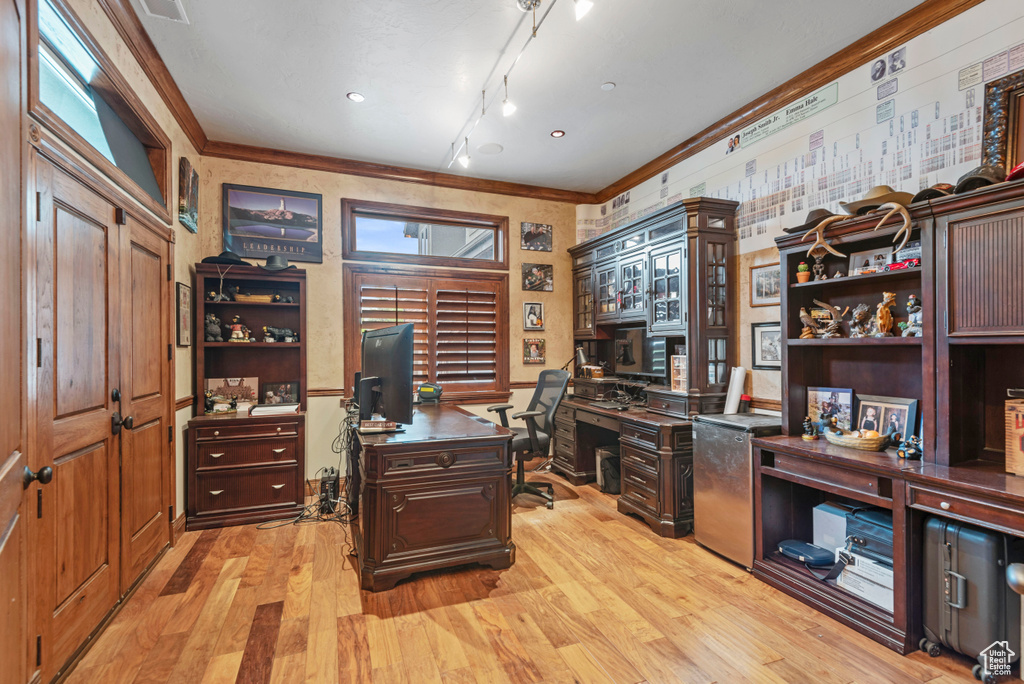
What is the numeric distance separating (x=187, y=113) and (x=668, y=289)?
3.99m

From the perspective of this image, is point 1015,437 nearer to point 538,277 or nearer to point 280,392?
point 538,277

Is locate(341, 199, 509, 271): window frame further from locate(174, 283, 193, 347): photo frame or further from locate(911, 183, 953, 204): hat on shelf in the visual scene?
locate(911, 183, 953, 204): hat on shelf

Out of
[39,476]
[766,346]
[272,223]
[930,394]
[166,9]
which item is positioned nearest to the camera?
[39,476]

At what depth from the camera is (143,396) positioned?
9.04ft

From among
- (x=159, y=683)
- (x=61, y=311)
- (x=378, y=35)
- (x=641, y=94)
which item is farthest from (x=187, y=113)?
(x=159, y=683)

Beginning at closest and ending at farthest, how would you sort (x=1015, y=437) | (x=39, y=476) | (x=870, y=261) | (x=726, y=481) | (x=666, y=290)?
(x=39, y=476)
(x=1015, y=437)
(x=870, y=261)
(x=726, y=481)
(x=666, y=290)

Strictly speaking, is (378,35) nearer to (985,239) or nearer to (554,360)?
(985,239)

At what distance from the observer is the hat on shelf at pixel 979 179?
2.02 m

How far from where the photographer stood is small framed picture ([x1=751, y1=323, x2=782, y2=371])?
333cm

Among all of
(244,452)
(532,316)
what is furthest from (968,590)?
(244,452)

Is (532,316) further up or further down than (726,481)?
further up

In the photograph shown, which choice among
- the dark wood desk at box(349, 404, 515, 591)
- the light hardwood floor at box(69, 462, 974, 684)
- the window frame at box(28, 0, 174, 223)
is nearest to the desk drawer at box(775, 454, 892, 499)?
the light hardwood floor at box(69, 462, 974, 684)

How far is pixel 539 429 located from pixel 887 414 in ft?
8.19

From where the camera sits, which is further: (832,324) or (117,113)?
(117,113)
